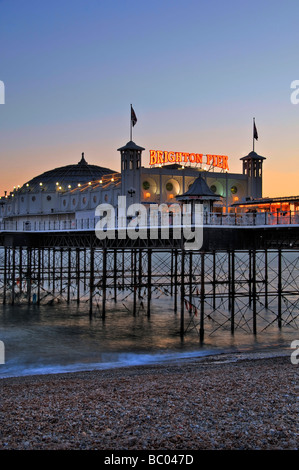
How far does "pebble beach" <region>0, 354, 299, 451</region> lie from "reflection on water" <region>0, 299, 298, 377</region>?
656 cm

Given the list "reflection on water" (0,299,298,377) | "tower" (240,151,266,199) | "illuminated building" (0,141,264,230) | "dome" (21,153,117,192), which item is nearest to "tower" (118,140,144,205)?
Answer: "illuminated building" (0,141,264,230)

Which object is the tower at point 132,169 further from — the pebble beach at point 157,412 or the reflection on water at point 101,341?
the pebble beach at point 157,412

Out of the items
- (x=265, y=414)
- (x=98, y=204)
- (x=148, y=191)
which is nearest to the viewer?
(x=265, y=414)

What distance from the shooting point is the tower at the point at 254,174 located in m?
60.1

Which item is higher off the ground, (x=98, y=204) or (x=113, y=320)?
(x=98, y=204)

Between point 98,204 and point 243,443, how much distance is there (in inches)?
2236

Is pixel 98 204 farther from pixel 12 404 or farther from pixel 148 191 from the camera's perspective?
pixel 12 404

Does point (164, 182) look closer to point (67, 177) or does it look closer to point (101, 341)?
point (101, 341)

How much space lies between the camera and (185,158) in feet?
204

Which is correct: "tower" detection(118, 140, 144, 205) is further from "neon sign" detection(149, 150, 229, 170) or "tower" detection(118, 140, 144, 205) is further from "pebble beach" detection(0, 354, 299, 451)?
"pebble beach" detection(0, 354, 299, 451)

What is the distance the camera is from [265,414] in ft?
43.8

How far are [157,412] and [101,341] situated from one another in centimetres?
1859

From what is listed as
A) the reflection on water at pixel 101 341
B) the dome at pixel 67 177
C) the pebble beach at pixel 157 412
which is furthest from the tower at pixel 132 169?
the pebble beach at pixel 157 412
